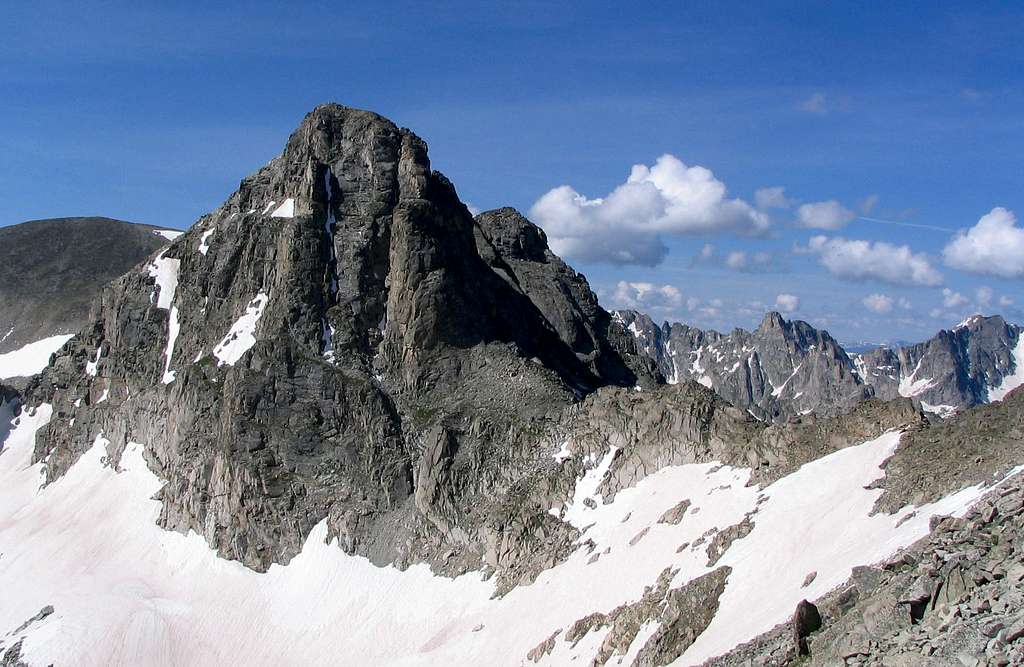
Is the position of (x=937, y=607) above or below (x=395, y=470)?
below

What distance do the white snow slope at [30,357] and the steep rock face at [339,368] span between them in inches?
2433

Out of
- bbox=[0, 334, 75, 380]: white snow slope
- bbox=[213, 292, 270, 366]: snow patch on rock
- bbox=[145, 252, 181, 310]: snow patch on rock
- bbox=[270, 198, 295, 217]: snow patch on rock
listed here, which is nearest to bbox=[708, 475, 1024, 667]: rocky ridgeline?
bbox=[213, 292, 270, 366]: snow patch on rock

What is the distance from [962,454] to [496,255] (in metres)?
73.0

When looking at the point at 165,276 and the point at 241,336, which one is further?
the point at 165,276

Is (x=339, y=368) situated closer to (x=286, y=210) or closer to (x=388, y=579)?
(x=286, y=210)

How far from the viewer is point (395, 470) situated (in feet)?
251

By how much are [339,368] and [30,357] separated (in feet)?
358

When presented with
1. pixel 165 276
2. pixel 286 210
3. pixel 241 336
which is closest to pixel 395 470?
pixel 241 336

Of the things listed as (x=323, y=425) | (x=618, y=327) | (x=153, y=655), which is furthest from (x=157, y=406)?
(x=618, y=327)

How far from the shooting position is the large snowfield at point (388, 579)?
40969mm

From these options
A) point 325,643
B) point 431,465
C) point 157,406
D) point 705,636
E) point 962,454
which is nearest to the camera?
point 705,636

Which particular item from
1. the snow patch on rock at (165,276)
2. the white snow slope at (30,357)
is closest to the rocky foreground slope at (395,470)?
the snow patch on rock at (165,276)

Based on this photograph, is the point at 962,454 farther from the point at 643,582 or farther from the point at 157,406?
the point at 157,406

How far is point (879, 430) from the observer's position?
50656 millimetres
